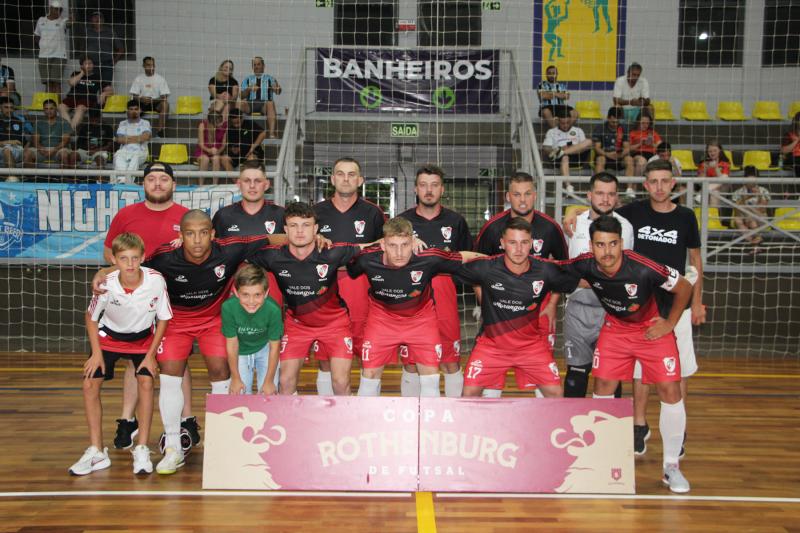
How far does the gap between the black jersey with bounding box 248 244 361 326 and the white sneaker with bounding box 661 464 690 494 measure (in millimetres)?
2329

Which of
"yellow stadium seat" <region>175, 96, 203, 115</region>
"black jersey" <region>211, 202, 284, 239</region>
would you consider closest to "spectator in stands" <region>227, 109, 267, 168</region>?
"yellow stadium seat" <region>175, 96, 203, 115</region>

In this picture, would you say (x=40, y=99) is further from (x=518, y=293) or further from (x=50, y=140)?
(x=518, y=293)

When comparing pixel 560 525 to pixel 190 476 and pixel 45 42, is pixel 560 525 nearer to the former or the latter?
pixel 190 476

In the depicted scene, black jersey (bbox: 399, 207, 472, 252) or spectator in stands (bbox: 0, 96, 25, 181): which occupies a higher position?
spectator in stands (bbox: 0, 96, 25, 181)

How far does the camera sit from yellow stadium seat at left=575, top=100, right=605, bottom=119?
12.6 m

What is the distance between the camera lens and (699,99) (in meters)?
13.7

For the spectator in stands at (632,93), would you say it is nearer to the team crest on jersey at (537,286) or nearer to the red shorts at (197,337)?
the team crest on jersey at (537,286)

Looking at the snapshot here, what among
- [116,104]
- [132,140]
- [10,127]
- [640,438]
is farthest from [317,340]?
[116,104]

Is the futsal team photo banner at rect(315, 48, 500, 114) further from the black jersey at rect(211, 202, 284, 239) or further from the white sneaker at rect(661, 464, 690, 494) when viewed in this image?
the white sneaker at rect(661, 464, 690, 494)

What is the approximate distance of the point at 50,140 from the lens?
35.4 ft

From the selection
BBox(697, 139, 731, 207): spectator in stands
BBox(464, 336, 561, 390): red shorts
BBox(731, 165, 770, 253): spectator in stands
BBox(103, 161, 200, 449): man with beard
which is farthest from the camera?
BBox(697, 139, 731, 207): spectator in stands

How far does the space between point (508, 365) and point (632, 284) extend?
2.99 feet

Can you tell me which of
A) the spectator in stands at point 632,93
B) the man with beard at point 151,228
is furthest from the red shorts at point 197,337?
the spectator in stands at point 632,93

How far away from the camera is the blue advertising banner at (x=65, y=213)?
888 centimetres
